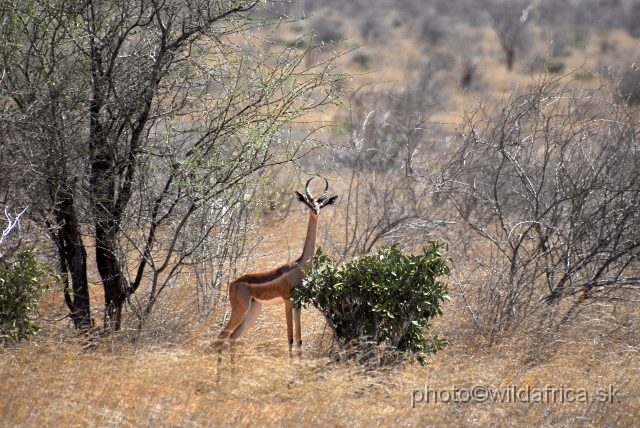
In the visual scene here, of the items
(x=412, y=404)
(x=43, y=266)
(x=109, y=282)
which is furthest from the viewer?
(x=109, y=282)

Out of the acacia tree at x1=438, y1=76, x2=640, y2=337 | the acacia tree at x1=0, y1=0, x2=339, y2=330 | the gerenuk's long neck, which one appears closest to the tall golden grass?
the acacia tree at x1=438, y1=76, x2=640, y2=337

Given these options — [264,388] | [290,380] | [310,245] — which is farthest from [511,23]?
[264,388]

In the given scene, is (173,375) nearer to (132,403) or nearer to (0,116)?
(132,403)

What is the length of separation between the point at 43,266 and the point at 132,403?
1.83 m

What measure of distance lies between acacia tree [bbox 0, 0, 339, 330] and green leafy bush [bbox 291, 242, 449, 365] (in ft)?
3.74

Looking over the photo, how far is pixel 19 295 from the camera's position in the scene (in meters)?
5.86

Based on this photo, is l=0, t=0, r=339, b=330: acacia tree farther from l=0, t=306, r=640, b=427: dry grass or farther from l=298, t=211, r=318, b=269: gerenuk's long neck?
l=0, t=306, r=640, b=427: dry grass

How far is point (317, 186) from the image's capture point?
41.5 feet

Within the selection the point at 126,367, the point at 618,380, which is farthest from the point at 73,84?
the point at 618,380

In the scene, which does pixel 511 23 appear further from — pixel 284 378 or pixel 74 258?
pixel 284 378

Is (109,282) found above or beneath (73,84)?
beneath

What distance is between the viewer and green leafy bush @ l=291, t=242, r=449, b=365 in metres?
5.84

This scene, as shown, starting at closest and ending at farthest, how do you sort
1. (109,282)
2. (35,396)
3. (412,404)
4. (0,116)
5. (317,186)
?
(35,396) < (412,404) < (0,116) < (109,282) < (317,186)

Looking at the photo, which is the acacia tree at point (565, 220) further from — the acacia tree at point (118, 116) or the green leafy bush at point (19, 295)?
the green leafy bush at point (19, 295)
